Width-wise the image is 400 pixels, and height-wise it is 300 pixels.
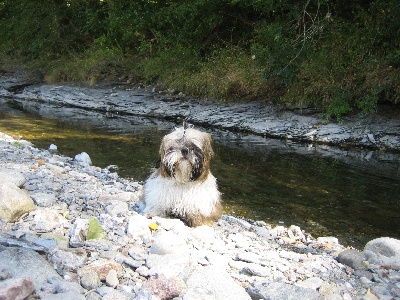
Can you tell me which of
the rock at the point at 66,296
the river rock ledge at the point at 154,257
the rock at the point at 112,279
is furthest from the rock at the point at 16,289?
the rock at the point at 112,279

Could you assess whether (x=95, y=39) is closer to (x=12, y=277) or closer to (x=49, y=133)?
(x=49, y=133)

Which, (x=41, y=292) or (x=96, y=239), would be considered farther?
(x=96, y=239)

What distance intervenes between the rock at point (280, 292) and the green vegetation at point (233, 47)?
9667 millimetres

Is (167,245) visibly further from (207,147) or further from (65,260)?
(207,147)

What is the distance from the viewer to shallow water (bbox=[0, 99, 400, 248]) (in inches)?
259

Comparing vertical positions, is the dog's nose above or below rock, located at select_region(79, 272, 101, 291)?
above

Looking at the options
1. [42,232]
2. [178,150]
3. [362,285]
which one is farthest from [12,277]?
[362,285]

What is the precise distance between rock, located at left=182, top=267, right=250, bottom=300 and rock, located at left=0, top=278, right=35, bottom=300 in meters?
1.04

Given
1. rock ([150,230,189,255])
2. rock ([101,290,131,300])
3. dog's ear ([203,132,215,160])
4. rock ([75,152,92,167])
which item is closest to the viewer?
rock ([101,290,131,300])

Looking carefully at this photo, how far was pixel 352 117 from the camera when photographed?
41.8 feet

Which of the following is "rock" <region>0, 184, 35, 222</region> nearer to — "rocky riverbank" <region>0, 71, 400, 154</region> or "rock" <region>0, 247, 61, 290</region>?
"rock" <region>0, 247, 61, 290</region>

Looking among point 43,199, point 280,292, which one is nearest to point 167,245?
point 280,292

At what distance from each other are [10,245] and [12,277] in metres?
0.56

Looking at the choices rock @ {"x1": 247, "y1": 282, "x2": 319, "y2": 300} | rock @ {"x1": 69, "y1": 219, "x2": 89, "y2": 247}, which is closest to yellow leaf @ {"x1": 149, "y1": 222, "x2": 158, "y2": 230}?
rock @ {"x1": 69, "y1": 219, "x2": 89, "y2": 247}
